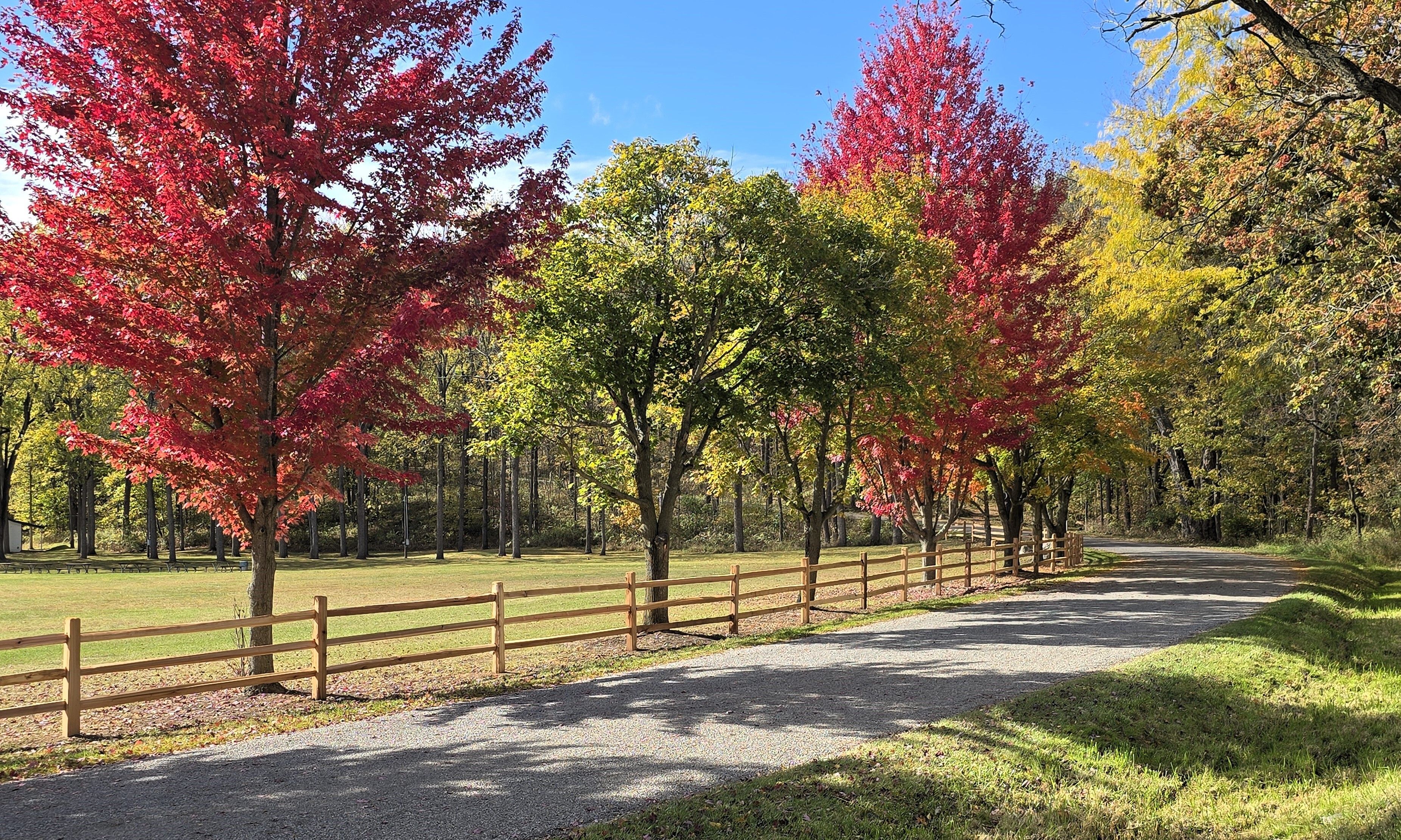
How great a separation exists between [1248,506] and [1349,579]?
2363 centimetres

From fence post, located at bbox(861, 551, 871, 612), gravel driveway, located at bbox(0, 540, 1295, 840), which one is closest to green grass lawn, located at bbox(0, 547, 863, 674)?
fence post, located at bbox(861, 551, 871, 612)

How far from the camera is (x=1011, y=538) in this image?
2920 cm

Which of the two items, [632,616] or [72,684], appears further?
[632,616]

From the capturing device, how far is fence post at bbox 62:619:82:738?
876cm

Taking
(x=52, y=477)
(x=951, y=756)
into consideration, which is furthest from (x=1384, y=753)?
(x=52, y=477)

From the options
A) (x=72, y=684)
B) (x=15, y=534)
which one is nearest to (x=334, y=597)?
(x=72, y=684)

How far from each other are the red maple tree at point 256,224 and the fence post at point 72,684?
2.31 metres

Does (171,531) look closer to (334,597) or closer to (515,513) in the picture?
(515,513)

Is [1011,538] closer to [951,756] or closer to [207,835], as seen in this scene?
[951,756]

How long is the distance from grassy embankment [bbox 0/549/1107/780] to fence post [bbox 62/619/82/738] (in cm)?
21

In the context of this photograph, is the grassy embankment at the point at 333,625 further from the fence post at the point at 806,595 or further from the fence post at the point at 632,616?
the fence post at the point at 806,595

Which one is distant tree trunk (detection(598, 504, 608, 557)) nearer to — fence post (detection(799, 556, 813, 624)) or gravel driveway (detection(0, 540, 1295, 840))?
fence post (detection(799, 556, 813, 624))

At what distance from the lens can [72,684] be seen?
884cm

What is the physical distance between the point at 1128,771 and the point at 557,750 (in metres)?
5.11
